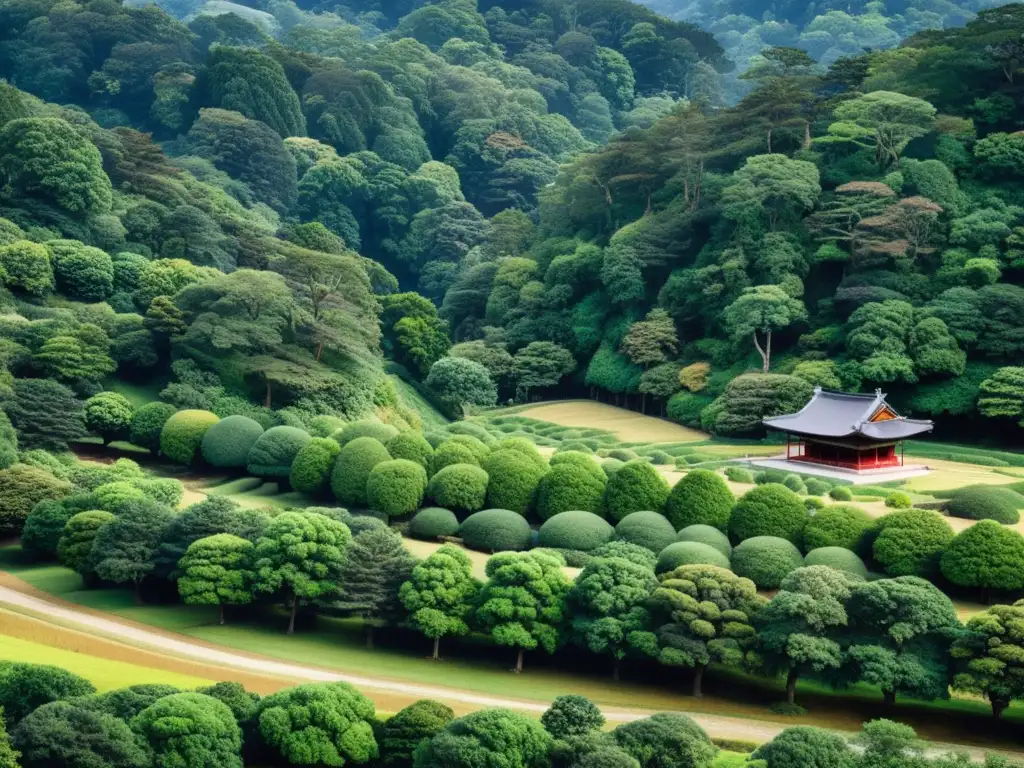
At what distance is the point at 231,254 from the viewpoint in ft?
237

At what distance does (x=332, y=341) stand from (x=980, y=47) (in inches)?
1437

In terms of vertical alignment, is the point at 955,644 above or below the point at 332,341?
below

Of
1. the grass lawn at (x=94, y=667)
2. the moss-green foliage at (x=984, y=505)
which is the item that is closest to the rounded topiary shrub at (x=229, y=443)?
the grass lawn at (x=94, y=667)

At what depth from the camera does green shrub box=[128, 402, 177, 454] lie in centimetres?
5344

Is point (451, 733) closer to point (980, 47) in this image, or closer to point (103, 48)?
point (980, 47)

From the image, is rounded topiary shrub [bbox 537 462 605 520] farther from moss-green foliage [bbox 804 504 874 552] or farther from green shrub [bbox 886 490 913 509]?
green shrub [bbox 886 490 913 509]

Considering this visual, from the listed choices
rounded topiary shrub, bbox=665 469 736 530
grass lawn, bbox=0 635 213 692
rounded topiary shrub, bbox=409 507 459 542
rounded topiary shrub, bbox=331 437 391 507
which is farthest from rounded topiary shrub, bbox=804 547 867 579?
grass lawn, bbox=0 635 213 692

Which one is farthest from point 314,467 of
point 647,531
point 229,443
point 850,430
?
point 850,430

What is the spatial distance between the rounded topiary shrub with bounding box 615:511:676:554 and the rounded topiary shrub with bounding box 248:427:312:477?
12523 mm

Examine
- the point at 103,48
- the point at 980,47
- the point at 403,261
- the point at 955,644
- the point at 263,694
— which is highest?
the point at 103,48

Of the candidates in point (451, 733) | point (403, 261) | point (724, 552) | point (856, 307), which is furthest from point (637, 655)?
point (403, 261)

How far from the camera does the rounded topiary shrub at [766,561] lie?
40.3 meters

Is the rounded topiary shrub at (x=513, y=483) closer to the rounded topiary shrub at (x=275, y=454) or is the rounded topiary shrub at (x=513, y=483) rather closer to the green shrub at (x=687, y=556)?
the rounded topiary shrub at (x=275, y=454)

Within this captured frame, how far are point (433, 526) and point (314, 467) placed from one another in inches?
209
